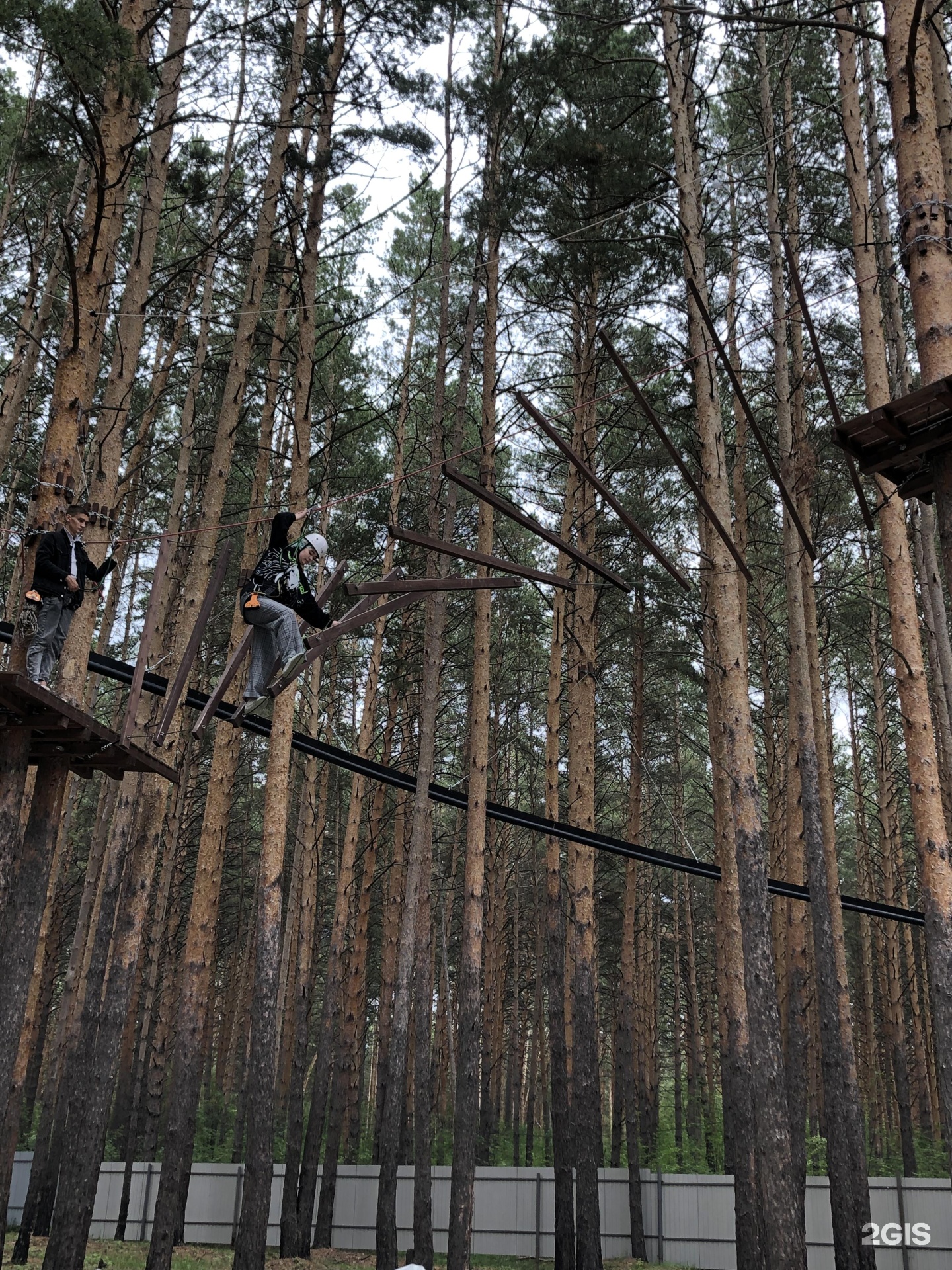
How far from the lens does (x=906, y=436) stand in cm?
541

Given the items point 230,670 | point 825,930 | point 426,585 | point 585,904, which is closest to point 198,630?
point 230,670

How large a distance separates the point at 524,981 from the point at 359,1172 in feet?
56.8

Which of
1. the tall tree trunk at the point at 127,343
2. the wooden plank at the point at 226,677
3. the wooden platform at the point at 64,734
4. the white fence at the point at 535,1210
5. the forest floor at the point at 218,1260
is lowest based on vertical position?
the forest floor at the point at 218,1260

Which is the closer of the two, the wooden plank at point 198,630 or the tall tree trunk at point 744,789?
the wooden plank at point 198,630

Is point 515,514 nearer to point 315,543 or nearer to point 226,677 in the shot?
point 315,543

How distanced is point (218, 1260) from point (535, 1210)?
5.20 metres

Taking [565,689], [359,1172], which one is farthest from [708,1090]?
[565,689]

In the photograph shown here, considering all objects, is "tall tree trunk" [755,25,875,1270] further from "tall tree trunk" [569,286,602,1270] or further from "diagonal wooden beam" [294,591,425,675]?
"diagonal wooden beam" [294,591,425,675]

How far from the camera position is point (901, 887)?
1961 centimetres

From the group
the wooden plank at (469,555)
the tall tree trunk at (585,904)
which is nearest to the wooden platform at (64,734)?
the wooden plank at (469,555)

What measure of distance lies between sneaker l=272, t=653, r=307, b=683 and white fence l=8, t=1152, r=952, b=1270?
41.3 ft

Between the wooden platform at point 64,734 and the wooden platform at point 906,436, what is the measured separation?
16.5 ft

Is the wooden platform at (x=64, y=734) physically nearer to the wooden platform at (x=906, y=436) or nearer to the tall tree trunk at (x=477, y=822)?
the tall tree trunk at (x=477, y=822)

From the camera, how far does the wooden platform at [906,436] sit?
5.20 meters
